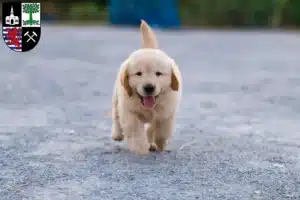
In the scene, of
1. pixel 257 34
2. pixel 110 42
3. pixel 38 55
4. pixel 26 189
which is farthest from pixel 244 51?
pixel 26 189

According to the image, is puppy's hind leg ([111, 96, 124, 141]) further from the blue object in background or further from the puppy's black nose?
the blue object in background

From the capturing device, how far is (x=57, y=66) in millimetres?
8812

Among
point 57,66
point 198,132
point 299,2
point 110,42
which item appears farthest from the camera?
point 299,2

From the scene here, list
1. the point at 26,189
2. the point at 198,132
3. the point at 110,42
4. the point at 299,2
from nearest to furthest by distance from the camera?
the point at 26,189 → the point at 198,132 → the point at 110,42 → the point at 299,2

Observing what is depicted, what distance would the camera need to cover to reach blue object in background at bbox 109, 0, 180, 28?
18.2 meters

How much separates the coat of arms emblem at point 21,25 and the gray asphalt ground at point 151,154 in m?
0.62

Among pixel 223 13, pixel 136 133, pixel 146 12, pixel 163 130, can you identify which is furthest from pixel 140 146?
pixel 223 13

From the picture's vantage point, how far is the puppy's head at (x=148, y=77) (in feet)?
11.5

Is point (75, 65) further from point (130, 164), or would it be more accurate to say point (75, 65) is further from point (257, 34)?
point (257, 34)

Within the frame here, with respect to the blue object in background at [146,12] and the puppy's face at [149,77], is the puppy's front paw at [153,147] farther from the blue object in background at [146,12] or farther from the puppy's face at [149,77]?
the blue object in background at [146,12]

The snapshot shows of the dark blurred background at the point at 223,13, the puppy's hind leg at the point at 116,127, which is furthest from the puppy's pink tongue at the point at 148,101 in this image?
the dark blurred background at the point at 223,13

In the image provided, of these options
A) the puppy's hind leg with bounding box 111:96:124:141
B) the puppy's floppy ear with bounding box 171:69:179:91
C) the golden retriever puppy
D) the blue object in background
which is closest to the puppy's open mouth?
the golden retriever puppy

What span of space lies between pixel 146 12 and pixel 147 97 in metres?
14.9

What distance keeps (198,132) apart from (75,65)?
477cm
